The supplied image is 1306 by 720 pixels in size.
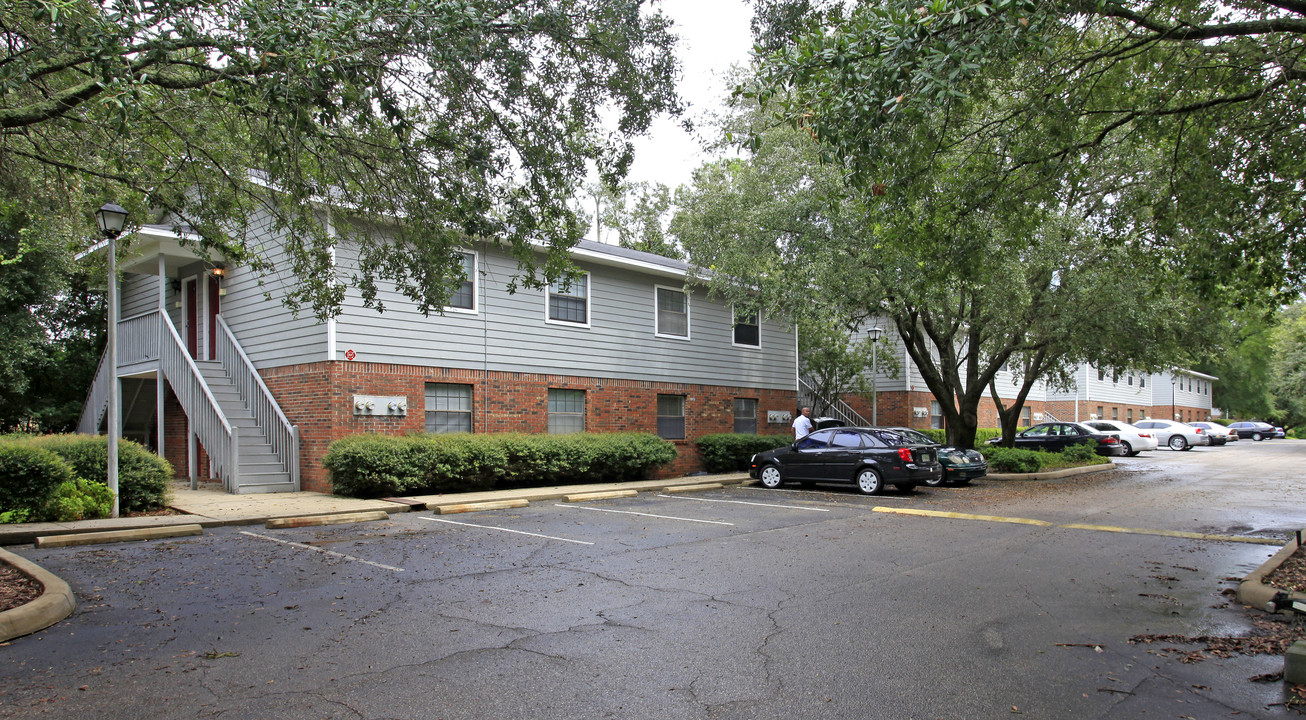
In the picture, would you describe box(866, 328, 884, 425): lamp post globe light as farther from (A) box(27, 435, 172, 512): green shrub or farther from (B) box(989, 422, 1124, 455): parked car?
(A) box(27, 435, 172, 512): green shrub

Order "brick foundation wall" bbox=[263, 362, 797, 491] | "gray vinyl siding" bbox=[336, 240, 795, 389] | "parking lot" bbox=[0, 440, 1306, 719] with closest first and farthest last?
"parking lot" bbox=[0, 440, 1306, 719] < "brick foundation wall" bbox=[263, 362, 797, 491] < "gray vinyl siding" bbox=[336, 240, 795, 389]

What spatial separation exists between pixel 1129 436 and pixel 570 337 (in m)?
28.3

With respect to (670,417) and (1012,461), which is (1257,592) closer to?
(670,417)

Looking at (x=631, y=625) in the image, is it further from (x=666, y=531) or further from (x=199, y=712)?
(x=666, y=531)

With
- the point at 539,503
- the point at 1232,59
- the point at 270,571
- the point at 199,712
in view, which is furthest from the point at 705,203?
the point at 199,712

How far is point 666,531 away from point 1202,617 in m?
6.33

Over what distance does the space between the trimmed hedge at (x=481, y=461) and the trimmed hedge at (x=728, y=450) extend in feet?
7.65

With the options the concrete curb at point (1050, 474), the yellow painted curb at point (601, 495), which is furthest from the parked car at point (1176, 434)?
the yellow painted curb at point (601, 495)

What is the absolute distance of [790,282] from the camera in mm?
18484

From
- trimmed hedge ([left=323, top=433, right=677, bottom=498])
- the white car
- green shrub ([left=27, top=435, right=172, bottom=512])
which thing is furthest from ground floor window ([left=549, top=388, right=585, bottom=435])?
the white car

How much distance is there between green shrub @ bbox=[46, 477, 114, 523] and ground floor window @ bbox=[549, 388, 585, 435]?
9.09 metres

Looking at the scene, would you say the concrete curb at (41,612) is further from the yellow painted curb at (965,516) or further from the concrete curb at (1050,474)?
the concrete curb at (1050,474)

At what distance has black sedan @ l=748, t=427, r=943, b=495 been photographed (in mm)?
16484

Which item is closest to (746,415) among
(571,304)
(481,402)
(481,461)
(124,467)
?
(571,304)
